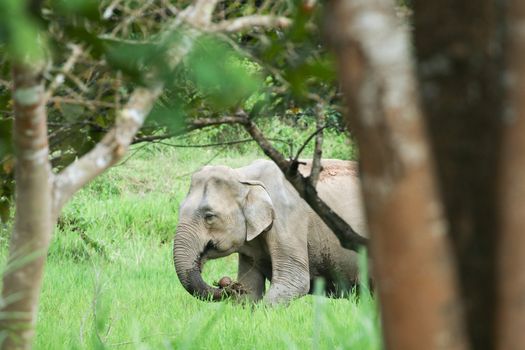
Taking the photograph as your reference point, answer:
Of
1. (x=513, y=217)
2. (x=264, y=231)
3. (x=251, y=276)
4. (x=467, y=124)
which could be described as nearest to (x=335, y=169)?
(x=264, y=231)

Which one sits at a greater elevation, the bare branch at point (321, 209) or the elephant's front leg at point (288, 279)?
the elephant's front leg at point (288, 279)

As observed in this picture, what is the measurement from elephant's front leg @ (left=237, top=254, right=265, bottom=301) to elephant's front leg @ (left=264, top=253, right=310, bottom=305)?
0.29 m

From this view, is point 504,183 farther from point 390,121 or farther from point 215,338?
point 215,338

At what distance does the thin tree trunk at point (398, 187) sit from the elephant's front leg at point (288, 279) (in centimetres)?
593

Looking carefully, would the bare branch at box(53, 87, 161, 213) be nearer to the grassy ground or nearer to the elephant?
the grassy ground

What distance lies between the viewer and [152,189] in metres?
12.5

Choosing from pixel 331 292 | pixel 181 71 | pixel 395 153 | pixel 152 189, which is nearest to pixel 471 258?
pixel 395 153

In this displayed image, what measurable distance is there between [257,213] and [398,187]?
20.3 ft

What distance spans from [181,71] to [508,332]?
1.17 metres

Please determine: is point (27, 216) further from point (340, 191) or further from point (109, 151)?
point (340, 191)

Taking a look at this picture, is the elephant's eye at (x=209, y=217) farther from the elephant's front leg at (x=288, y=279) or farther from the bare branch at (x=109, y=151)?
the bare branch at (x=109, y=151)

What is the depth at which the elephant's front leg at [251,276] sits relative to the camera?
305 inches

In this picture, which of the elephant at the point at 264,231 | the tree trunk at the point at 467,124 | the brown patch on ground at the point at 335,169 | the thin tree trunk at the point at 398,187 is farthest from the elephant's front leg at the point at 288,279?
the thin tree trunk at the point at 398,187

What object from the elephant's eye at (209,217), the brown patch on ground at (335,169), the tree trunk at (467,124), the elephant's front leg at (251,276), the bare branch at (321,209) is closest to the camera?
the tree trunk at (467,124)
